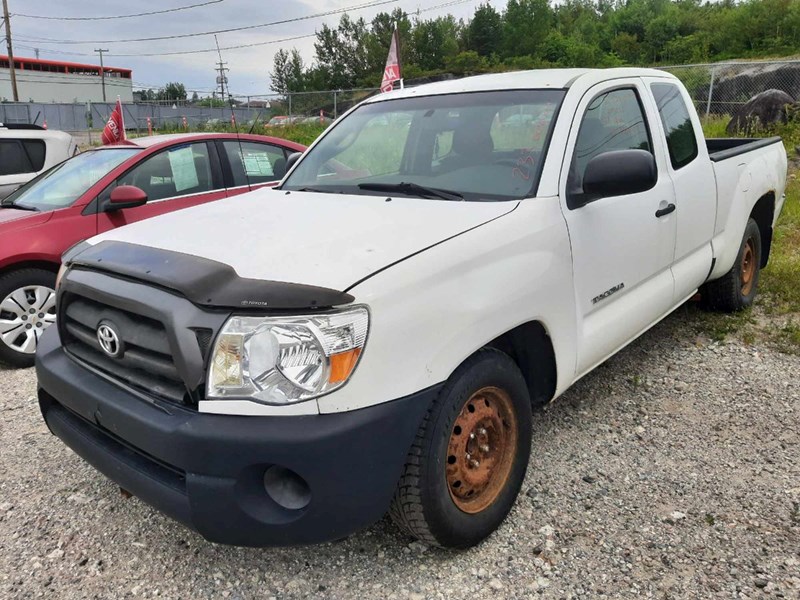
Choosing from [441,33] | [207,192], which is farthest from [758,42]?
[207,192]

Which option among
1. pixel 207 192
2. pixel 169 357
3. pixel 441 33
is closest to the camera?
pixel 169 357

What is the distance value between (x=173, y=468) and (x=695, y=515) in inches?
81.8

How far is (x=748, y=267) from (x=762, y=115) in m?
10.5

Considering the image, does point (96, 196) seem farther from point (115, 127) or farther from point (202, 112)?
point (202, 112)

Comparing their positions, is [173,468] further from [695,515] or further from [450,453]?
[695,515]

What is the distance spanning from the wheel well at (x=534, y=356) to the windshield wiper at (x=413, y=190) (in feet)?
2.11

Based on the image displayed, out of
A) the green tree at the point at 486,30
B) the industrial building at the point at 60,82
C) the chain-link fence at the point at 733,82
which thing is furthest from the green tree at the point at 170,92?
the chain-link fence at the point at 733,82

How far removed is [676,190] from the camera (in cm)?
370

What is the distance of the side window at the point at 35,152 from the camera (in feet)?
25.7

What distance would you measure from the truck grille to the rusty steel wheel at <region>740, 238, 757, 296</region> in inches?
174

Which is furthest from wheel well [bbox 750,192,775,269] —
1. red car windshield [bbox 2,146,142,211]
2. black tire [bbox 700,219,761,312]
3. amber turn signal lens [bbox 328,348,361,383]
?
red car windshield [bbox 2,146,142,211]

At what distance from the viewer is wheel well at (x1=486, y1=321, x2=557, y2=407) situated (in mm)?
2650

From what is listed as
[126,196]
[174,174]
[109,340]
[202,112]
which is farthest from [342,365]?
[202,112]

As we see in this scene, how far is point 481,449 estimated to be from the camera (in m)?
2.47
